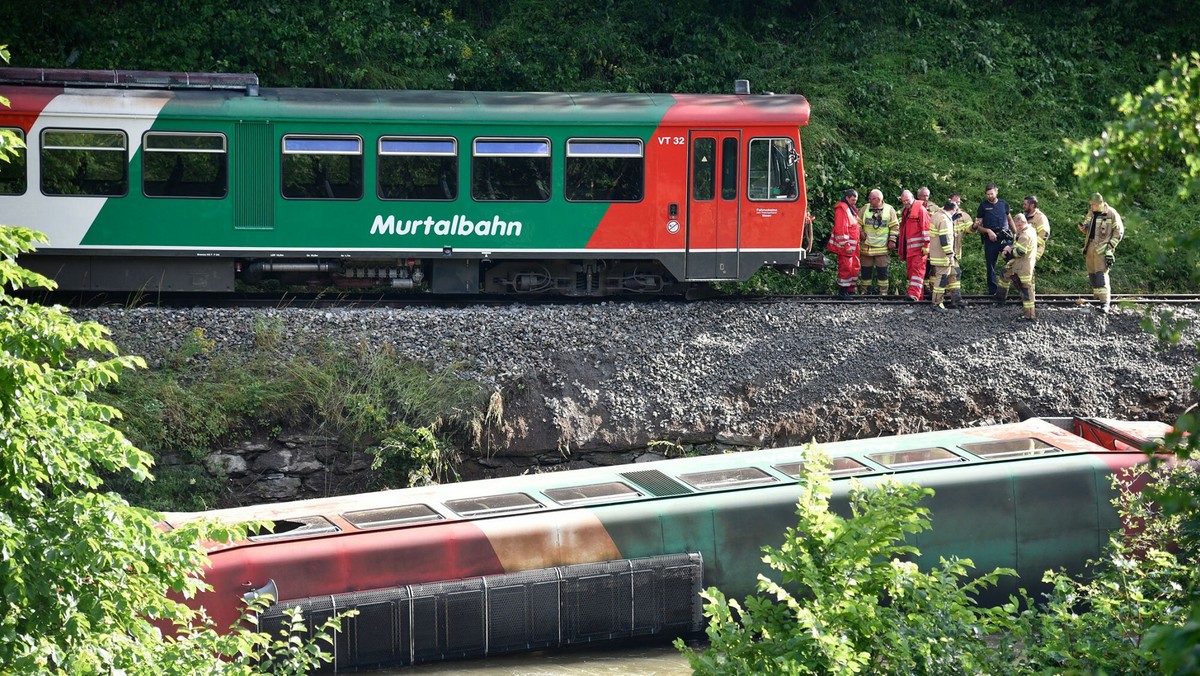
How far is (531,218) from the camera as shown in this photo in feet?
52.8

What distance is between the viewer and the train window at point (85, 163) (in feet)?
49.8

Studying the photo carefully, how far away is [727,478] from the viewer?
11.0 m

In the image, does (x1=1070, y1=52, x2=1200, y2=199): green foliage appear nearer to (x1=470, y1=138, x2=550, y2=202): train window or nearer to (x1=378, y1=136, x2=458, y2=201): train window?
(x1=470, y1=138, x2=550, y2=202): train window

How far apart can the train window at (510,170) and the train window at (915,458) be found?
648cm

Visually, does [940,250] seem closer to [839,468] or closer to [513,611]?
[839,468]

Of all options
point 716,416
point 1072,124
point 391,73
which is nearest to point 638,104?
point 716,416

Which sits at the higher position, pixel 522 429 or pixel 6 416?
pixel 6 416

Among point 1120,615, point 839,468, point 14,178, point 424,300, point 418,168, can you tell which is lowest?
point 839,468

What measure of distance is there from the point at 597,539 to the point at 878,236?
8308mm

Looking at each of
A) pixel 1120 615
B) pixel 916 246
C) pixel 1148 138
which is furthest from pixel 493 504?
pixel 916 246

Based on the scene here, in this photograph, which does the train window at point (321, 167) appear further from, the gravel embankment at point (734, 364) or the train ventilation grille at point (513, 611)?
the train ventilation grille at point (513, 611)

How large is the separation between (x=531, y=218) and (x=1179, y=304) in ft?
29.2

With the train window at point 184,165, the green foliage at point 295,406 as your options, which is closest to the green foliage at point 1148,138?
the green foliage at point 295,406

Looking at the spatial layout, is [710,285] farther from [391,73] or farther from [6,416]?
[6,416]
